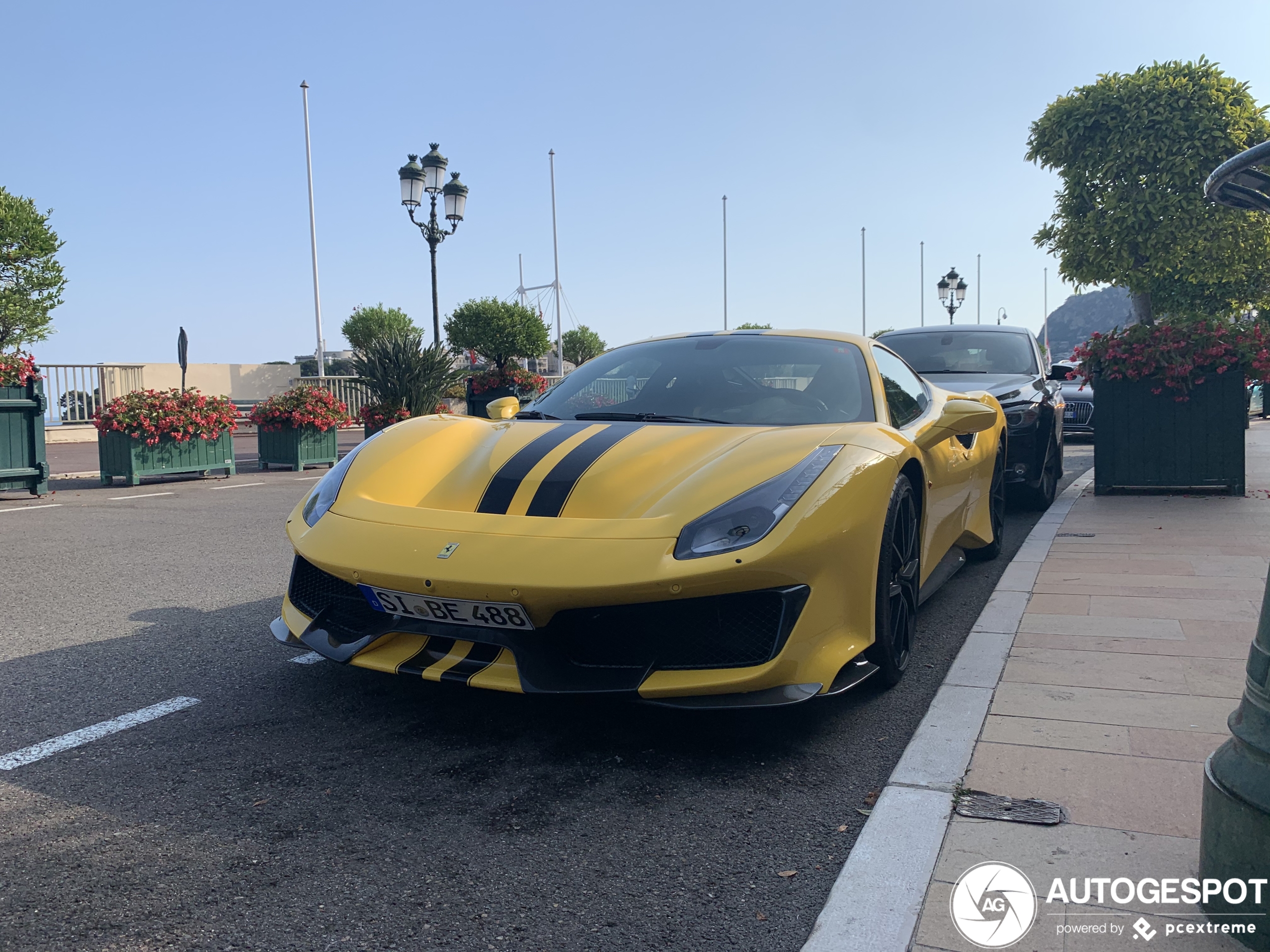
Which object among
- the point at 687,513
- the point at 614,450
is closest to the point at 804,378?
the point at 614,450

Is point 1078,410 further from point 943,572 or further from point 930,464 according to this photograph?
point 930,464

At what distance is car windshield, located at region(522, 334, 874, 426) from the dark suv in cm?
324

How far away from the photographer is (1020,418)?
24.2ft

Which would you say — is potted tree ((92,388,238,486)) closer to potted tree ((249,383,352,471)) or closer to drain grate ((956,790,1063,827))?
potted tree ((249,383,352,471))

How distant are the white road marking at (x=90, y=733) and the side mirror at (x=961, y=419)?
296 cm

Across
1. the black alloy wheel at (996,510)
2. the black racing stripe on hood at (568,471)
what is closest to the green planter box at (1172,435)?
the black alloy wheel at (996,510)

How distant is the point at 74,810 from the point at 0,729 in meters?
0.80

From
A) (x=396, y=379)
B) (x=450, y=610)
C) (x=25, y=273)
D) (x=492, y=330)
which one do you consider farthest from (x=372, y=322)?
(x=450, y=610)

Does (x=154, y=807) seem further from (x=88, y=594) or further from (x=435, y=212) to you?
(x=435, y=212)

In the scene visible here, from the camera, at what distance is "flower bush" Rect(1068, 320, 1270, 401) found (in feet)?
25.2

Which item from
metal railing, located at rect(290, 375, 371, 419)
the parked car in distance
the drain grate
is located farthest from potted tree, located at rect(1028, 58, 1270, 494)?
metal railing, located at rect(290, 375, 371, 419)

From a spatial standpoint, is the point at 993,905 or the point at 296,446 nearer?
the point at 993,905

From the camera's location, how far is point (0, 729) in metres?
2.97

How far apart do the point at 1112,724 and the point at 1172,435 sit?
595 centimetres
